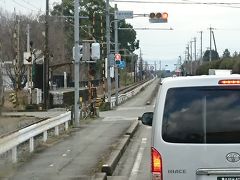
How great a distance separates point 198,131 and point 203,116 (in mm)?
163

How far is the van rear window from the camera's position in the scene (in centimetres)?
560

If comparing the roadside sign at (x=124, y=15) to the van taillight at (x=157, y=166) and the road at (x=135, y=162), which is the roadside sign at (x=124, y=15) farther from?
the van taillight at (x=157, y=166)

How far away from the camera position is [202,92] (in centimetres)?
571

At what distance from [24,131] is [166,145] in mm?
7526

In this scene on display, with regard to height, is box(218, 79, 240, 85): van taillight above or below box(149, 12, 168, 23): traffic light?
below

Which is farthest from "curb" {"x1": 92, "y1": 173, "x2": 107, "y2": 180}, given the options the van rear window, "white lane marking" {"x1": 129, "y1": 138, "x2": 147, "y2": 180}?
the van rear window

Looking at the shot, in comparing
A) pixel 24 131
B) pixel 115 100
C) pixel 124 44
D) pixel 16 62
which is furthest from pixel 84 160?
pixel 124 44

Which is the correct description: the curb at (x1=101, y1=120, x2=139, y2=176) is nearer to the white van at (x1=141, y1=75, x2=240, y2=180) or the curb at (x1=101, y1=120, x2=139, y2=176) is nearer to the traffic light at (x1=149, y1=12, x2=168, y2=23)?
the white van at (x1=141, y1=75, x2=240, y2=180)

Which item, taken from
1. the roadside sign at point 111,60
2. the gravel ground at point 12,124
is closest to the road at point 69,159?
the gravel ground at point 12,124

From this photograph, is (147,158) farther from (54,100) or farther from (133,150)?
(54,100)

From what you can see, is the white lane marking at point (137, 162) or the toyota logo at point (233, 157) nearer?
the toyota logo at point (233, 157)

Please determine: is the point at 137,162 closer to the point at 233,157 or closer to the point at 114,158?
the point at 114,158

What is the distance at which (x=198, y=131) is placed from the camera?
18.5ft

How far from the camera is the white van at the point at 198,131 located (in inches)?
218
